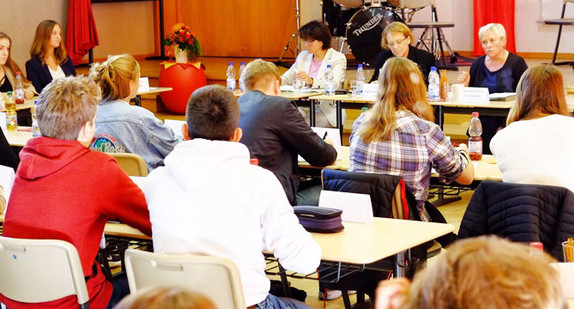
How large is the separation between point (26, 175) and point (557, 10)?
9199 mm

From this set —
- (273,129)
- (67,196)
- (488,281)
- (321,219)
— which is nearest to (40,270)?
(67,196)

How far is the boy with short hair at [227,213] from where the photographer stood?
2.38m

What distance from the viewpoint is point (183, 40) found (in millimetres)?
9312

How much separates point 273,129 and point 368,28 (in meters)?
6.52

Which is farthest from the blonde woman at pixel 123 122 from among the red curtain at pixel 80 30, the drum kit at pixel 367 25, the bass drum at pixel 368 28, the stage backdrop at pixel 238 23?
the stage backdrop at pixel 238 23

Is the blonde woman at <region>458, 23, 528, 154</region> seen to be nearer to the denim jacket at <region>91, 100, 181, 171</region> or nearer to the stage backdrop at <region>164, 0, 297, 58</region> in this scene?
the denim jacket at <region>91, 100, 181, 171</region>

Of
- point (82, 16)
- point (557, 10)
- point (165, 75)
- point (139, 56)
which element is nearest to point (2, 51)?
point (165, 75)

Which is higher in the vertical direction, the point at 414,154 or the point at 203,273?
the point at 414,154

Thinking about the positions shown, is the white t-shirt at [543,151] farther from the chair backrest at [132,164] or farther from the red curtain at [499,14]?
the red curtain at [499,14]

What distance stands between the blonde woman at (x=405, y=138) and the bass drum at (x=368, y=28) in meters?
6.60

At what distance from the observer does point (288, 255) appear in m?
2.44

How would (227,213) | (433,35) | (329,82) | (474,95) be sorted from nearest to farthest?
(227,213)
(474,95)
(329,82)
(433,35)

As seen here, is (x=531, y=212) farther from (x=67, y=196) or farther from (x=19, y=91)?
(x=19, y=91)

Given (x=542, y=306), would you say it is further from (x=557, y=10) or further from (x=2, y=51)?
(x=557, y=10)
